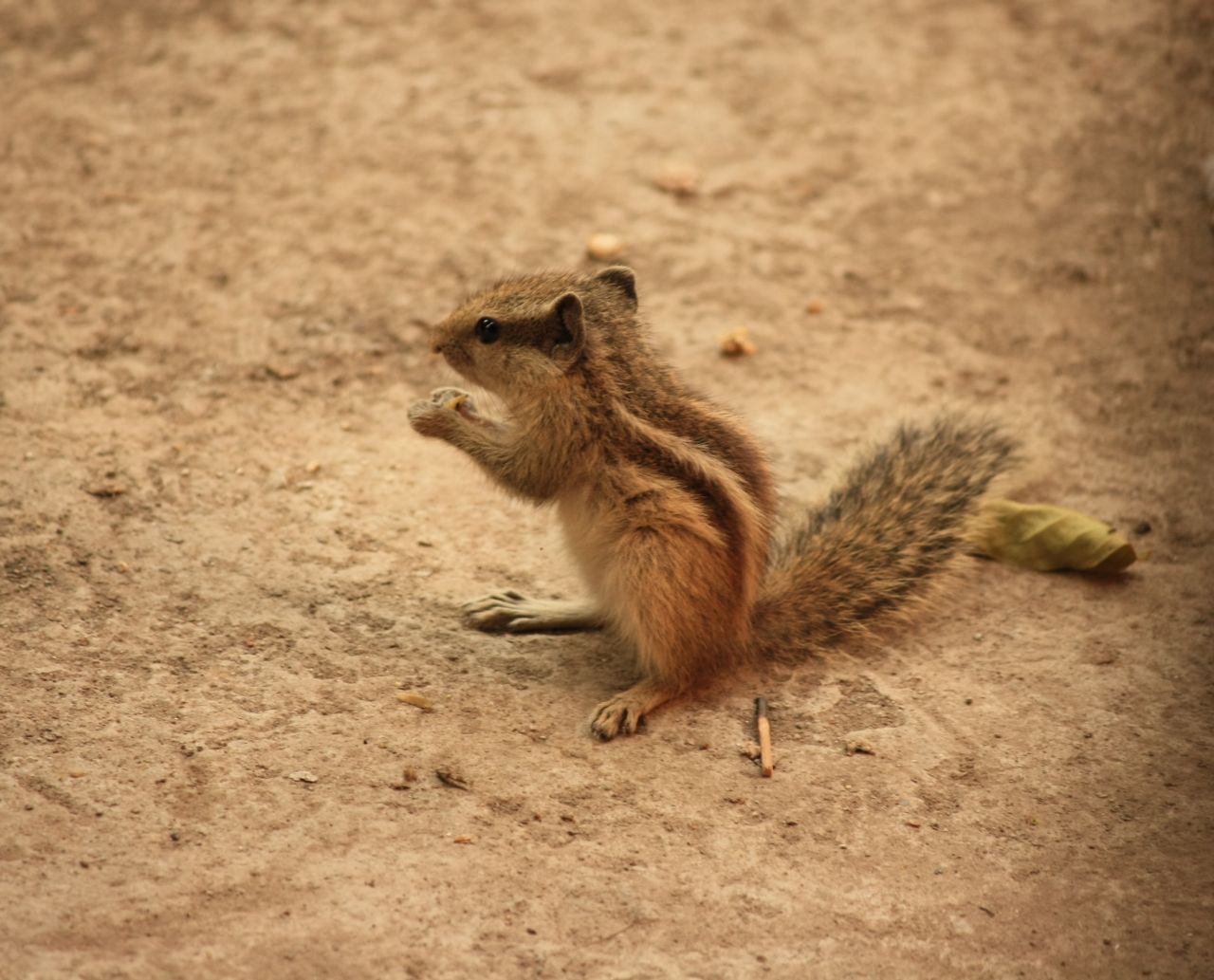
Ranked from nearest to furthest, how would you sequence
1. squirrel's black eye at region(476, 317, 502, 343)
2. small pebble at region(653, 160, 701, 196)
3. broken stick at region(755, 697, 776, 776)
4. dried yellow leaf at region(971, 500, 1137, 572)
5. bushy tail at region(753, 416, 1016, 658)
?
1. broken stick at region(755, 697, 776, 776)
2. squirrel's black eye at region(476, 317, 502, 343)
3. bushy tail at region(753, 416, 1016, 658)
4. dried yellow leaf at region(971, 500, 1137, 572)
5. small pebble at region(653, 160, 701, 196)

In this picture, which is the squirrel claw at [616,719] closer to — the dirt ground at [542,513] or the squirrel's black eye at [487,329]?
the dirt ground at [542,513]

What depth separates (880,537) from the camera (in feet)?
12.8

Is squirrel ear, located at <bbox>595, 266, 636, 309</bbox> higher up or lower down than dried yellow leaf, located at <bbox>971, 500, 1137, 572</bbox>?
higher up

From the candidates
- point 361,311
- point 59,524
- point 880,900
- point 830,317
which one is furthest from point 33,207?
point 880,900

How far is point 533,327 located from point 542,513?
101 cm

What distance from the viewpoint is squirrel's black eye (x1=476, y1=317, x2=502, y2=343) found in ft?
11.9

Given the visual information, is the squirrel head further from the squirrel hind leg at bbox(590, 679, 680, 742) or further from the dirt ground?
the squirrel hind leg at bbox(590, 679, 680, 742)

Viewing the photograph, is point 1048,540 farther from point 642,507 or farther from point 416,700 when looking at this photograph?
point 416,700

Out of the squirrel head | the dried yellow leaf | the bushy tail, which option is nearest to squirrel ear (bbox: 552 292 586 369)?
the squirrel head

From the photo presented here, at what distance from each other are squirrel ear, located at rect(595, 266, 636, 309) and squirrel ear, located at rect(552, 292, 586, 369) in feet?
0.84

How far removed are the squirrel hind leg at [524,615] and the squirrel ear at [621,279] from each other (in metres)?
0.89

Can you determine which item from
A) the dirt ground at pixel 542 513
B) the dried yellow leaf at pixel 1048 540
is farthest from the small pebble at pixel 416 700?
the dried yellow leaf at pixel 1048 540

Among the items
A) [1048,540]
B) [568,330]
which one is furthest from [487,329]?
[1048,540]

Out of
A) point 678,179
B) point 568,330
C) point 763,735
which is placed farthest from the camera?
point 678,179
